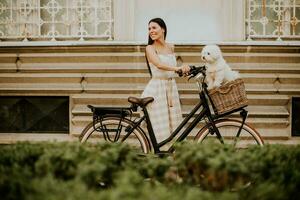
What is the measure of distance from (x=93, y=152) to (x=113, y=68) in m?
4.35

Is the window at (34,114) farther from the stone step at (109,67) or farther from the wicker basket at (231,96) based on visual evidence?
the wicker basket at (231,96)

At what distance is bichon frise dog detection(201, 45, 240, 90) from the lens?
21.0 feet

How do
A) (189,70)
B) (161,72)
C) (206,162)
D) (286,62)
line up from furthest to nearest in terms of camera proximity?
(286,62) < (161,72) < (189,70) < (206,162)

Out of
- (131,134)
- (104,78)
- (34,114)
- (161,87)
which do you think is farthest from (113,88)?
(131,134)

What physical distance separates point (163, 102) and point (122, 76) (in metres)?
1.82

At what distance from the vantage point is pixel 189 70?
6.29 meters

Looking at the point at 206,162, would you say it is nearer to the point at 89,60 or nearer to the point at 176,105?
the point at 176,105

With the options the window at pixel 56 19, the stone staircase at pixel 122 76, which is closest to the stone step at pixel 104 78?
the stone staircase at pixel 122 76

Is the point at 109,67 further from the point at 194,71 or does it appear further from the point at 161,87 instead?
the point at 194,71

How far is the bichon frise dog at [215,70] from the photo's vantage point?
641 centimetres

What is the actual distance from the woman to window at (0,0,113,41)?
1.86 m

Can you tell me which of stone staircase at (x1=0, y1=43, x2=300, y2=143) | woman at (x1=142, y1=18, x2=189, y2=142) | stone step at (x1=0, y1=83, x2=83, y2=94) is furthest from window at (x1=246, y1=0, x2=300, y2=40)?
stone step at (x1=0, y1=83, x2=83, y2=94)

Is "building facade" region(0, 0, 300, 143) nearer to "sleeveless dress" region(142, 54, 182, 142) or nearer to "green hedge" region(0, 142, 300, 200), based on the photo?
"sleeveless dress" region(142, 54, 182, 142)

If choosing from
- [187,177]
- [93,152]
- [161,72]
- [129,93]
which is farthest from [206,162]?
[129,93]
